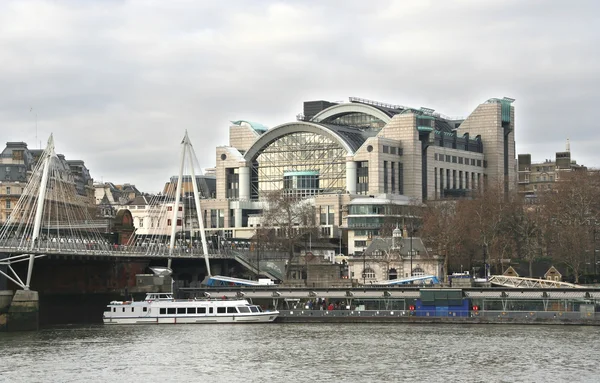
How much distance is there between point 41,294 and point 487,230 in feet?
186

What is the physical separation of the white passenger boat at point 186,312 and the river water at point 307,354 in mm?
5327

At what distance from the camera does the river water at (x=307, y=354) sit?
232ft

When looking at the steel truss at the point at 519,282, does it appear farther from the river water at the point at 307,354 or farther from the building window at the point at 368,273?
the river water at the point at 307,354

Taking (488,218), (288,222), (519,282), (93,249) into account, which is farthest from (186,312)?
(288,222)

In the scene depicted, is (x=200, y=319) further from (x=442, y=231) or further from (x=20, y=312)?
(x=442, y=231)

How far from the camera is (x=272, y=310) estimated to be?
365 feet

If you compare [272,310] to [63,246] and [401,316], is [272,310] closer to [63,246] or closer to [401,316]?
[401,316]

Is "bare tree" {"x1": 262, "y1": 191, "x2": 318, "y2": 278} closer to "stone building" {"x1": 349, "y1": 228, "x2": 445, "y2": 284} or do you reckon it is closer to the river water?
"stone building" {"x1": 349, "y1": 228, "x2": 445, "y2": 284}

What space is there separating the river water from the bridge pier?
5.32 ft

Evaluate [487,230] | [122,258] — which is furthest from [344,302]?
[487,230]

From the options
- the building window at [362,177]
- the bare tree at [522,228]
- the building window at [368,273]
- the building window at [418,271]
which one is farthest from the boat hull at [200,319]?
the building window at [362,177]

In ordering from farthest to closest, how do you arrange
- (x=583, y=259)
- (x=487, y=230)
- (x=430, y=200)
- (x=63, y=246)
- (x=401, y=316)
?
(x=430, y=200) < (x=487, y=230) < (x=583, y=259) < (x=63, y=246) < (x=401, y=316)

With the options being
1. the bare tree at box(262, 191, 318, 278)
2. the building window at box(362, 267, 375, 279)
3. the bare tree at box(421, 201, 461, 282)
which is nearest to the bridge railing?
the building window at box(362, 267, 375, 279)

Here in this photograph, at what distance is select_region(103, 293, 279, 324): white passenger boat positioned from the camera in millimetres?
107188
